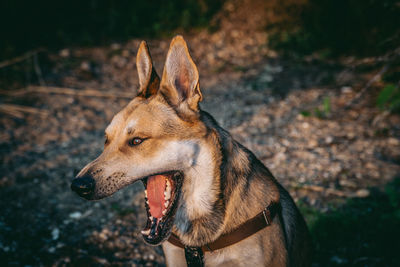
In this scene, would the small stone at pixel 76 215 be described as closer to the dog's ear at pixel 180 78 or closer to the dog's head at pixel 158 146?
the dog's head at pixel 158 146

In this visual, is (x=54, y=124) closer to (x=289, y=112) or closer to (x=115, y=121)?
(x=115, y=121)

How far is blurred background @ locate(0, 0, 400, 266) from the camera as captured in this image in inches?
126

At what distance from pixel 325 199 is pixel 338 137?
164cm

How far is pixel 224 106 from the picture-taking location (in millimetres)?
6234

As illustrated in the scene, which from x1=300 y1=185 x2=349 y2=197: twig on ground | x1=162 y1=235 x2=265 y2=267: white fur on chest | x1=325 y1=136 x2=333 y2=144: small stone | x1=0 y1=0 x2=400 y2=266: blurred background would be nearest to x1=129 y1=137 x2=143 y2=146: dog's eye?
x1=162 y1=235 x2=265 y2=267: white fur on chest

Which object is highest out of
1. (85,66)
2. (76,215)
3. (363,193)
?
(85,66)

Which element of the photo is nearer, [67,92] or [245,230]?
[245,230]

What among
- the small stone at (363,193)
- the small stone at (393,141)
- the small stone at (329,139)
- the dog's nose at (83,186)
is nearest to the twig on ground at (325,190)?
the small stone at (363,193)

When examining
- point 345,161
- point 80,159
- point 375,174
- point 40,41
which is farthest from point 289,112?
point 40,41

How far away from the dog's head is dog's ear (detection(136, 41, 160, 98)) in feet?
0.09

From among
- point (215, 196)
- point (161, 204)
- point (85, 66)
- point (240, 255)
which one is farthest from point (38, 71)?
point (240, 255)

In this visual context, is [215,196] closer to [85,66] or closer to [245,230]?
[245,230]

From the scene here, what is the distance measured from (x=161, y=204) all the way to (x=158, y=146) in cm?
45

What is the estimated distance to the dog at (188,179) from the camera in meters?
2.08
